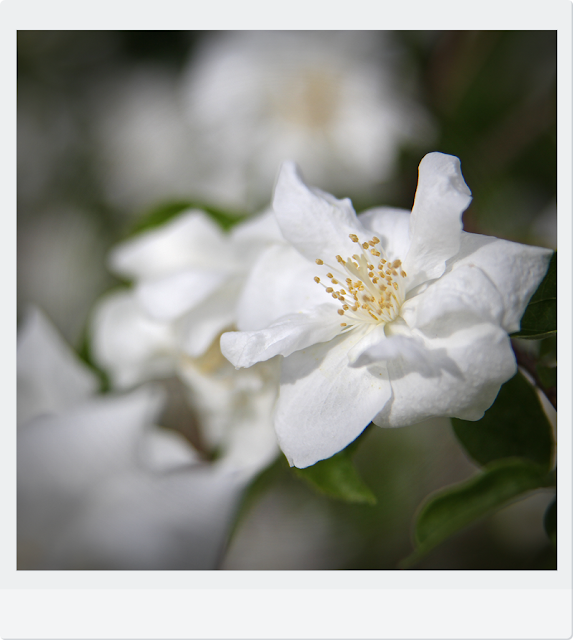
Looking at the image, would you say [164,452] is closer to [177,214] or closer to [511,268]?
[177,214]

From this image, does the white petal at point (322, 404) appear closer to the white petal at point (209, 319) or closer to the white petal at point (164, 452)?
the white petal at point (209, 319)

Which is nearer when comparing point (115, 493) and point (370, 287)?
point (370, 287)

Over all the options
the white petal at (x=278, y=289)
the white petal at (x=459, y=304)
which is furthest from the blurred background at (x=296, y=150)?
the white petal at (x=459, y=304)

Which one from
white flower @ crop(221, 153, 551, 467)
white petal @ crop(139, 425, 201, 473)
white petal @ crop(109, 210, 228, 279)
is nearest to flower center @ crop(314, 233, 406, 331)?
white flower @ crop(221, 153, 551, 467)

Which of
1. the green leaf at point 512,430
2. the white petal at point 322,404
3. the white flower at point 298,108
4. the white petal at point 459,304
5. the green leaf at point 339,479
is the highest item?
the white flower at point 298,108

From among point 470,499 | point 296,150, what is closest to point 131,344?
point 470,499

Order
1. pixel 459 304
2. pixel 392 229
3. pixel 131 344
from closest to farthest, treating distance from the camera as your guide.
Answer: pixel 459 304 < pixel 392 229 < pixel 131 344
